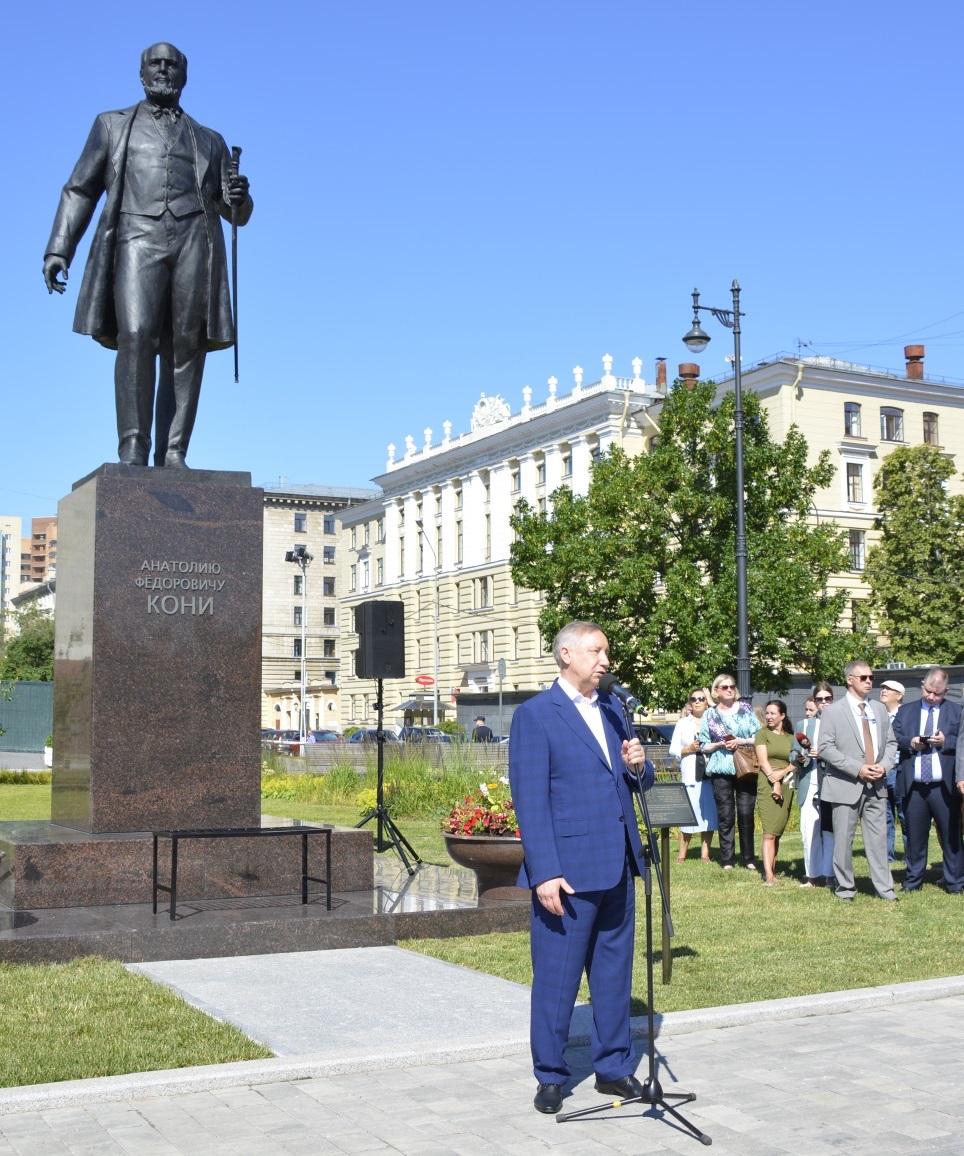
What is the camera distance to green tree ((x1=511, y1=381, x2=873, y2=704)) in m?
37.6

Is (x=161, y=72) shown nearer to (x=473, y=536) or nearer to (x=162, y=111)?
(x=162, y=111)

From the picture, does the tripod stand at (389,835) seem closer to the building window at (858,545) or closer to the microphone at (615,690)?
the microphone at (615,690)

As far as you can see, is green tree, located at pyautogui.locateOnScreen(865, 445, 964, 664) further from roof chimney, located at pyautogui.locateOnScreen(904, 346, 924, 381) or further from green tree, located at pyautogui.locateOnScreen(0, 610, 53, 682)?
green tree, located at pyautogui.locateOnScreen(0, 610, 53, 682)

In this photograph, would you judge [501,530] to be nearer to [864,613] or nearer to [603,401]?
[603,401]

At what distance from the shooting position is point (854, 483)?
60844 mm

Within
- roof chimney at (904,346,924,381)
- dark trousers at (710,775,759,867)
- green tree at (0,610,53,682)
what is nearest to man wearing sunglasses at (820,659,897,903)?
dark trousers at (710,775,759,867)

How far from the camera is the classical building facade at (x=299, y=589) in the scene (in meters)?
106

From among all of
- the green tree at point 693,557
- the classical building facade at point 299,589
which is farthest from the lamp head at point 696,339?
the classical building facade at point 299,589

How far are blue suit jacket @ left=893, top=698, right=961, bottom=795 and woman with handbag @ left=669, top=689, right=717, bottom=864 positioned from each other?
2252 mm

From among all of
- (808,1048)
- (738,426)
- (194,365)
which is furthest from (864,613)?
(808,1048)

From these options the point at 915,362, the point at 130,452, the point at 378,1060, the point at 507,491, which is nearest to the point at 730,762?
the point at 130,452

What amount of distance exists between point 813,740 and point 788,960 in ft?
16.1

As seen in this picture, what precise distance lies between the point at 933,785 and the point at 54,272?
868cm

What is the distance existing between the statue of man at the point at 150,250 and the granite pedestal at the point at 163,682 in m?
0.79
